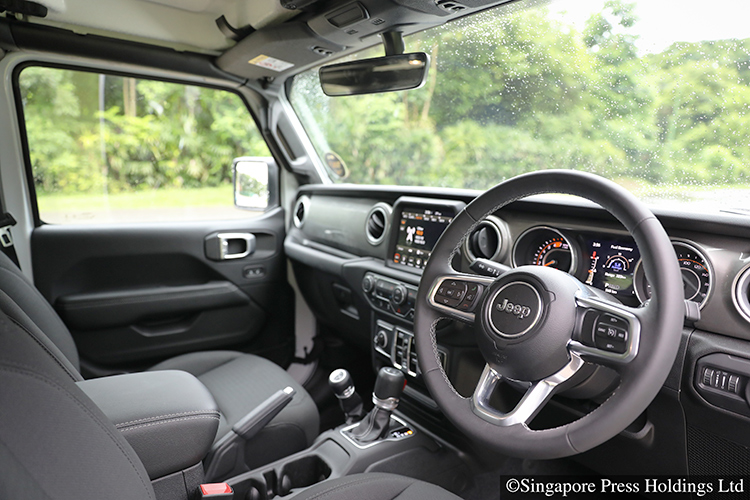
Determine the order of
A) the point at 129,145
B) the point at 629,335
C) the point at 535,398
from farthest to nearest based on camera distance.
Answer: the point at 129,145 → the point at 535,398 → the point at 629,335

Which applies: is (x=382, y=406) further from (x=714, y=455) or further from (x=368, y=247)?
(x=714, y=455)

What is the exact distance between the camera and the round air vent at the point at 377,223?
2.12 m

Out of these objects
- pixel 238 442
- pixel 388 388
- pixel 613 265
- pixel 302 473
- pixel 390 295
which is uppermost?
pixel 613 265

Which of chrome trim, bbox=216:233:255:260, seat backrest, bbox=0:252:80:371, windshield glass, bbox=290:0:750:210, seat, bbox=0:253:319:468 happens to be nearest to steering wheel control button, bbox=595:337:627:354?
windshield glass, bbox=290:0:750:210

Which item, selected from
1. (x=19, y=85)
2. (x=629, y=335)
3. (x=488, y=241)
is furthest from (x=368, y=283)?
(x=19, y=85)

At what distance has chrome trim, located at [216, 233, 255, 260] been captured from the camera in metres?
2.66

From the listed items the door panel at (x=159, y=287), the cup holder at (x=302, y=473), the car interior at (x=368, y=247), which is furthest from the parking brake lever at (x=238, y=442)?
the door panel at (x=159, y=287)

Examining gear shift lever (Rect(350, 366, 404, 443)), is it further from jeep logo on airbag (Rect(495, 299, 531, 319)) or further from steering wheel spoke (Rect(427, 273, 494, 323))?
jeep logo on airbag (Rect(495, 299, 531, 319))

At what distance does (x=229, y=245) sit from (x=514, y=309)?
1.92 meters

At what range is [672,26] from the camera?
5.24ft

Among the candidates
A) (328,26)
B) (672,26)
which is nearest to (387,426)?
(328,26)

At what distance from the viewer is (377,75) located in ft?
6.08

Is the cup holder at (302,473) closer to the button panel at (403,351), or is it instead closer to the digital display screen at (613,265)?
the button panel at (403,351)

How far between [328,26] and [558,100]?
952 mm
